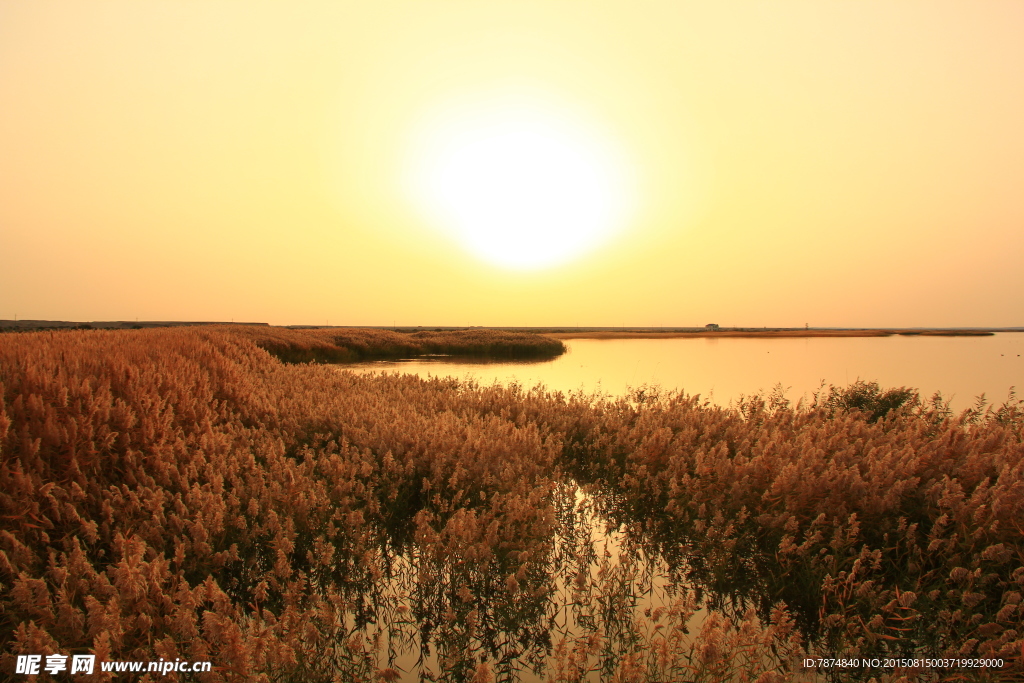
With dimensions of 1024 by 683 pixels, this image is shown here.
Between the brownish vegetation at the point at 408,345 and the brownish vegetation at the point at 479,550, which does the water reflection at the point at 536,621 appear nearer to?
the brownish vegetation at the point at 479,550

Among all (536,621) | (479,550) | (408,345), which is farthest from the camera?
(408,345)

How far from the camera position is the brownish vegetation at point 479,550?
120 inches

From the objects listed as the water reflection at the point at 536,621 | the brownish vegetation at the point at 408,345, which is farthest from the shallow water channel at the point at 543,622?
the brownish vegetation at the point at 408,345

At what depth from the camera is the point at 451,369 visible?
83.4ft

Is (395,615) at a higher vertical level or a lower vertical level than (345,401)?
lower

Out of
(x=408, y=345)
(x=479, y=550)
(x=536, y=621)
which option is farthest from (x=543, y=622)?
(x=408, y=345)

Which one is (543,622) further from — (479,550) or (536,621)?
(479,550)

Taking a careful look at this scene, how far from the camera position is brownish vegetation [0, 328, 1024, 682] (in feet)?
10.0

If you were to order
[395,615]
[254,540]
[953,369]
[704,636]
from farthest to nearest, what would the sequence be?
[953,369] → [254,540] → [395,615] → [704,636]

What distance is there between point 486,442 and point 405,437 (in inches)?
43.0

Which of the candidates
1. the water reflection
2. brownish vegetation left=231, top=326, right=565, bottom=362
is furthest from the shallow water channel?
brownish vegetation left=231, top=326, right=565, bottom=362

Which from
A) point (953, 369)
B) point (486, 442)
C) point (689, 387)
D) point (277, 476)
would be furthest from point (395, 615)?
point (953, 369)

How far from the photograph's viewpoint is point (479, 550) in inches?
159

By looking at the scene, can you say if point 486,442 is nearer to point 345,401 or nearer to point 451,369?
point 345,401
